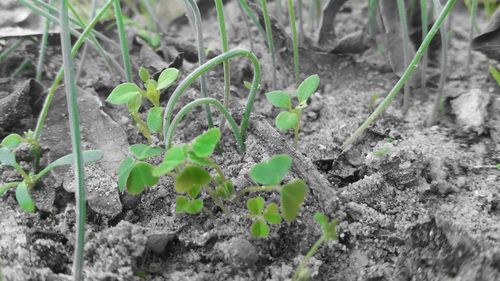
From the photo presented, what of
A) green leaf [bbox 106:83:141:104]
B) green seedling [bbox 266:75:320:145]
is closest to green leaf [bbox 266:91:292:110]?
green seedling [bbox 266:75:320:145]

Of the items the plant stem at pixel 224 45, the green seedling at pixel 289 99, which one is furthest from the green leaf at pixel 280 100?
the plant stem at pixel 224 45

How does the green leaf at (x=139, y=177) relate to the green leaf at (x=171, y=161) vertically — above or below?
below

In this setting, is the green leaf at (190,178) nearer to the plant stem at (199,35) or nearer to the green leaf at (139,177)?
the green leaf at (139,177)

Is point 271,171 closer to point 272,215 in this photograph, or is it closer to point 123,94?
point 272,215

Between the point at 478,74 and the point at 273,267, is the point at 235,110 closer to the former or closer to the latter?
the point at 273,267

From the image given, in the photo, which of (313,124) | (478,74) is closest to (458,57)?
(478,74)

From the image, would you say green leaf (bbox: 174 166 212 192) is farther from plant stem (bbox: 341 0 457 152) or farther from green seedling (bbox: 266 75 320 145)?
plant stem (bbox: 341 0 457 152)

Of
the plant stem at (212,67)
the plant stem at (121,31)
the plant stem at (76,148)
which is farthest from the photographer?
the plant stem at (121,31)
